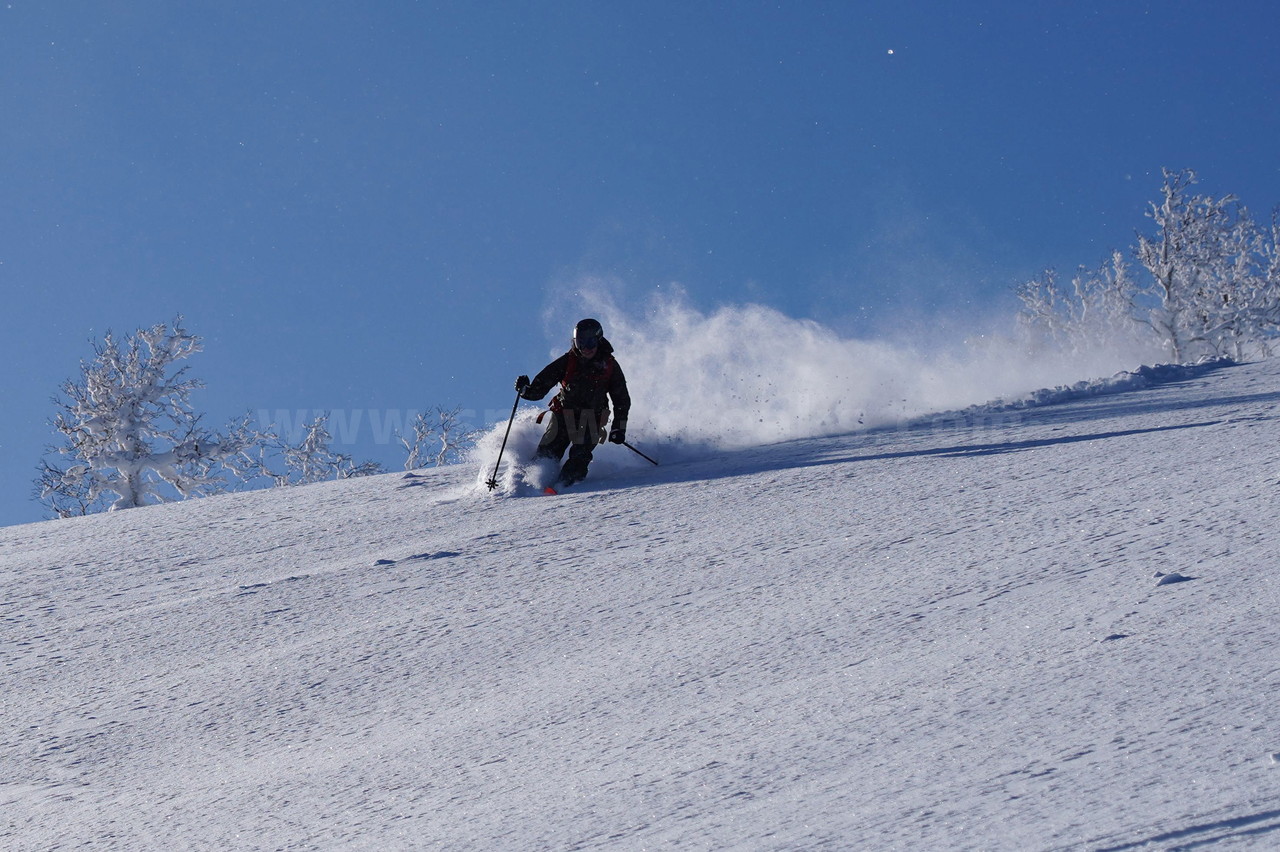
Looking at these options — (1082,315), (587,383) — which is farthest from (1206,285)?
(587,383)

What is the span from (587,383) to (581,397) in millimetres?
150

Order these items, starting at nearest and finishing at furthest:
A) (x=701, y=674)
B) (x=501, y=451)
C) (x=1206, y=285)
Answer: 1. (x=701, y=674)
2. (x=501, y=451)
3. (x=1206, y=285)

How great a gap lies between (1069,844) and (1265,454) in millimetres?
4988

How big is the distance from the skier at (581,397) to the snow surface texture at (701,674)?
1.58 metres

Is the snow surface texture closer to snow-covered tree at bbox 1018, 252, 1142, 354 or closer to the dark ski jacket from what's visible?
the dark ski jacket

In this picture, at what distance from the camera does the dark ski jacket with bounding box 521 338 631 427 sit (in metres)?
8.41

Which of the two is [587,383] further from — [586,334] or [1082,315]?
[1082,315]

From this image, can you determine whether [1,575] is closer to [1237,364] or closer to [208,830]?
[208,830]

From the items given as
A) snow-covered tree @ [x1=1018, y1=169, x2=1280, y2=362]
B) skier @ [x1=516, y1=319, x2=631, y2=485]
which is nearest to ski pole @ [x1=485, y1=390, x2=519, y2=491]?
skier @ [x1=516, y1=319, x2=631, y2=485]

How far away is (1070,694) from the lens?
2.60 meters

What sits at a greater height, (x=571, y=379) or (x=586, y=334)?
(x=586, y=334)

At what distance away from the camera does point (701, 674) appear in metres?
3.33

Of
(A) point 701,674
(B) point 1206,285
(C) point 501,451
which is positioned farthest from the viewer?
(B) point 1206,285

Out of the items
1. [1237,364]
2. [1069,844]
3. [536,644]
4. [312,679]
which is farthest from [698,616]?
[1237,364]
